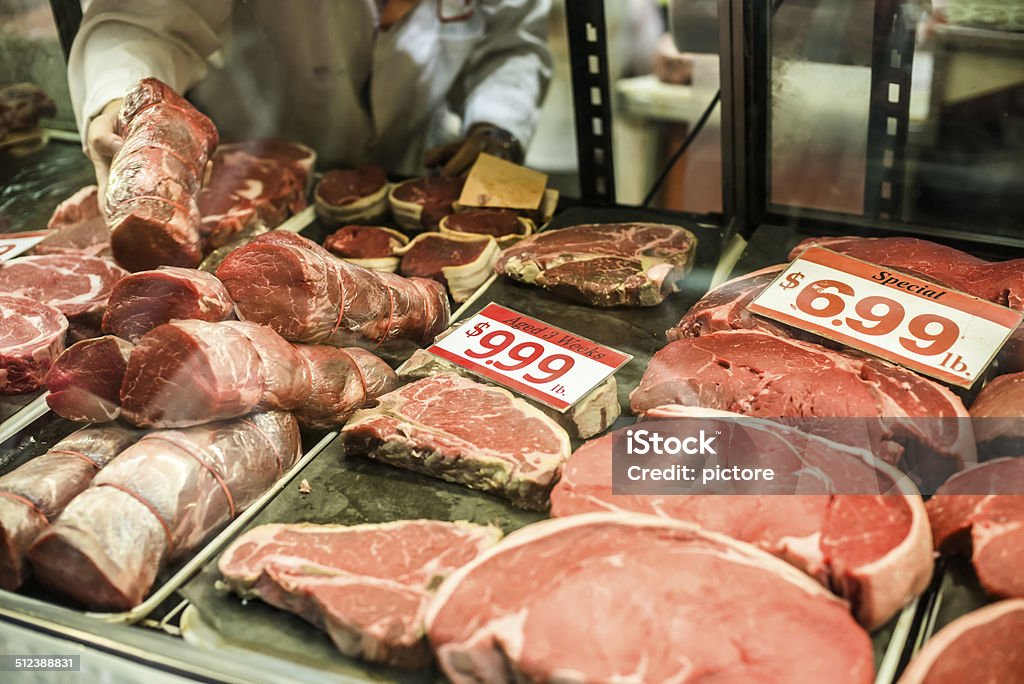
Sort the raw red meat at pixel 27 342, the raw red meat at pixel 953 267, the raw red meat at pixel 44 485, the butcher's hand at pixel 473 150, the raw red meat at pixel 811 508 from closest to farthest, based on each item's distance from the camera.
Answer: the raw red meat at pixel 811 508, the raw red meat at pixel 44 485, the raw red meat at pixel 953 267, the raw red meat at pixel 27 342, the butcher's hand at pixel 473 150

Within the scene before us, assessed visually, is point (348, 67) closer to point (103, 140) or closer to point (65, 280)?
point (103, 140)

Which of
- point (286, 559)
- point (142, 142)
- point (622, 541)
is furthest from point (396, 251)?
point (622, 541)

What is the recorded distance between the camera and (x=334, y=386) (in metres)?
1.95

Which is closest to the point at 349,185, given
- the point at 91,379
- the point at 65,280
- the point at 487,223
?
the point at 487,223

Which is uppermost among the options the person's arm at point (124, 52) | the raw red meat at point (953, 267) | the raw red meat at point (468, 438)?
the person's arm at point (124, 52)

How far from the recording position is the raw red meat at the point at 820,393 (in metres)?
1.67

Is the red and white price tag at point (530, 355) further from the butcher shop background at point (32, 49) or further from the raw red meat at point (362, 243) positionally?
the butcher shop background at point (32, 49)

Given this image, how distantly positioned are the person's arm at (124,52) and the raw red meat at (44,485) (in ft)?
3.05

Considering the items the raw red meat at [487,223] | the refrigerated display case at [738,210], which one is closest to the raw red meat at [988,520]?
the refrigerated display case at [738,210]

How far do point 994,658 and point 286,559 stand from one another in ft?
3.78

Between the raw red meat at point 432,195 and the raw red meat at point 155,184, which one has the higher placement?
the raw red meat at point 155,184

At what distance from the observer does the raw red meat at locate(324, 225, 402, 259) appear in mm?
2623

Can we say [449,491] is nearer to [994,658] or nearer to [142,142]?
[994,658]

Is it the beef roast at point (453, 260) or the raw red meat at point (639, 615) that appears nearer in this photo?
the raw red meat at point (639, 615)
